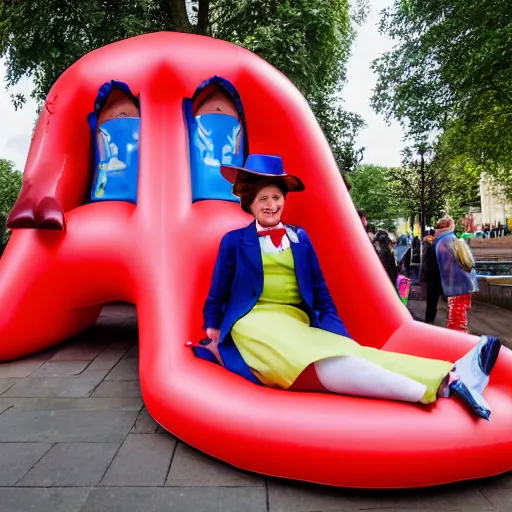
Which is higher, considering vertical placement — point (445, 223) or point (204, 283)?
point (445, 223)

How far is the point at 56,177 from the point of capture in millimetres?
4699

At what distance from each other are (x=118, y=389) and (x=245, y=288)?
1456 mm

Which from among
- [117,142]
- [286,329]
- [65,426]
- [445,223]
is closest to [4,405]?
[65,426]

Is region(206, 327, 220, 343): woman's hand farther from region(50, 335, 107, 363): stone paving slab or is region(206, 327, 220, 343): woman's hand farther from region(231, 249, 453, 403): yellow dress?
region(50, 335, 107, 363): stone paving slab

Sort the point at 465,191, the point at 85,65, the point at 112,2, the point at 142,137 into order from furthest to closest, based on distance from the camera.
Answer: the point at 465,191, the point at 112,2, the point at 85,65, the point at 142,137

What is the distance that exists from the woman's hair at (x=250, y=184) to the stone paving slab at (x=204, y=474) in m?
1.46

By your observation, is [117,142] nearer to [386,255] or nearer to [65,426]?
[65,426]

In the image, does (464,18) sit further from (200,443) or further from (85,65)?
(200,443)

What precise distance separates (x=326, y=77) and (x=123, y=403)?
1124 cm

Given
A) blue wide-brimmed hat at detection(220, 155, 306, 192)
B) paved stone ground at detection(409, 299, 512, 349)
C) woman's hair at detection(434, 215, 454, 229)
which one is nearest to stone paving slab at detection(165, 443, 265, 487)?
blue wide-brimmed hat at detection(220, 155, 306, 192)

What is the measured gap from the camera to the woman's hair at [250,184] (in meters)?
3.24

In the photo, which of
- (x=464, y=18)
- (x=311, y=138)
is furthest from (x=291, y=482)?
(x=464, y=18)

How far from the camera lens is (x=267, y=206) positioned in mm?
3217

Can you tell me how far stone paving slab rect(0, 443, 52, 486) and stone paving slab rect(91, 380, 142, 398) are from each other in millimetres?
867
